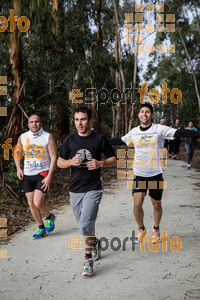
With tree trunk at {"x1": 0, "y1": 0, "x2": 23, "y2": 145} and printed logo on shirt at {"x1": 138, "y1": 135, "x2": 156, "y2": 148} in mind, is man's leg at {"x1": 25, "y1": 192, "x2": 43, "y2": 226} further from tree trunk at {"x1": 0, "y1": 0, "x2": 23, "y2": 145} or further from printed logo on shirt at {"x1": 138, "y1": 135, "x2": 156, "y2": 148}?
tree trunk at {"x1": 0, "y1": 0, "x2": 23, "y2": 145}

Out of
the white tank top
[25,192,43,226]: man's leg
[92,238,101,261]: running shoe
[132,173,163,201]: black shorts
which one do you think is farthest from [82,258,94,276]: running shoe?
the white tank top

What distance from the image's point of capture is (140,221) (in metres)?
4.82

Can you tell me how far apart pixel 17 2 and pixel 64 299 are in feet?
22.7

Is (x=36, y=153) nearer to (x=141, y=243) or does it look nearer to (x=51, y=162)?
(x=51, y=162)

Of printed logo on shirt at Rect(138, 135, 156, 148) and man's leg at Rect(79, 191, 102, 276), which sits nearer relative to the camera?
man's leg at Rect(79, 191, 102, 276)

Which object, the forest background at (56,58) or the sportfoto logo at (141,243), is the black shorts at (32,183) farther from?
the forest background at (56,58)

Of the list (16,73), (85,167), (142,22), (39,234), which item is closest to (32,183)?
(39,234)

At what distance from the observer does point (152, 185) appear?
459cm

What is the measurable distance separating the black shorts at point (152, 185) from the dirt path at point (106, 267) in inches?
28.6

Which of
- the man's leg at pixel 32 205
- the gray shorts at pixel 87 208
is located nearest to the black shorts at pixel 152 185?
the gray shorts at pixel 87 208

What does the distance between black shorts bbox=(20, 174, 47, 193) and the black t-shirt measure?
3.66 ft

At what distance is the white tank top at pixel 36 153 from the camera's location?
16.5ft

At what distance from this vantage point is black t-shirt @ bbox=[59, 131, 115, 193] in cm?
393

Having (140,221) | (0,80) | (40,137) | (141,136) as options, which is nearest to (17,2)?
(0,80)
